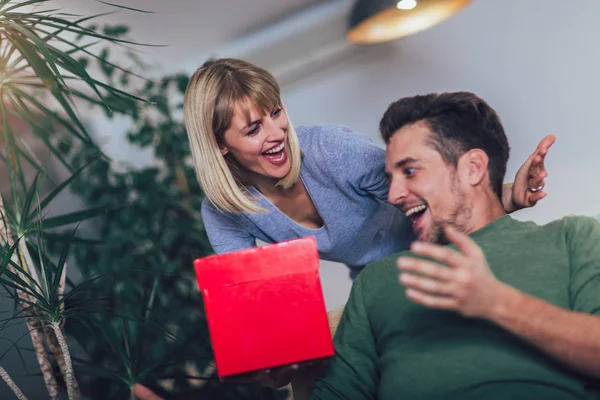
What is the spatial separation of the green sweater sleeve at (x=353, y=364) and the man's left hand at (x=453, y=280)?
41 cm

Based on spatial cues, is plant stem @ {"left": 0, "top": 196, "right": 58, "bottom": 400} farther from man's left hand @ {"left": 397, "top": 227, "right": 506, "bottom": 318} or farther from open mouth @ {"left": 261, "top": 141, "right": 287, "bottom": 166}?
man's left hand @ {"left": 397, "top": 227, "right": 506, "bottom": 318}

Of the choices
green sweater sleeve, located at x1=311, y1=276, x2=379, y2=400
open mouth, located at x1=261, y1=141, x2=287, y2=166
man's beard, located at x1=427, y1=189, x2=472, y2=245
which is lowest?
green sweater sleeve, located at x1=311, y1=276, x2=379, y2=400

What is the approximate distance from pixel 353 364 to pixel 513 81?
1.74 metres

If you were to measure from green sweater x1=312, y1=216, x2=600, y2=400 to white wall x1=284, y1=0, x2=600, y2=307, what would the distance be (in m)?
1.41

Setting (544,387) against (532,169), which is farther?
(532,169)

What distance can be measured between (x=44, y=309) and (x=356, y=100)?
164 cm

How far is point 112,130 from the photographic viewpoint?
2.63m

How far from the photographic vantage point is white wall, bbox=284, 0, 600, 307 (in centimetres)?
246

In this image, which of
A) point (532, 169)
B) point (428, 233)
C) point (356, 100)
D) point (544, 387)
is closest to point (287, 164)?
point (428, 233)

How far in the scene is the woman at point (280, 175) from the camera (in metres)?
1.53

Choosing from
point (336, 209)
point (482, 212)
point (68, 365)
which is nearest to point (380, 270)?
point (482, 212)

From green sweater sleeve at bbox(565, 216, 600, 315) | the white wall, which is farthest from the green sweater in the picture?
the white wall

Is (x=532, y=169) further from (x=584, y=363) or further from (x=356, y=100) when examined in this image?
(x=356, y=100)


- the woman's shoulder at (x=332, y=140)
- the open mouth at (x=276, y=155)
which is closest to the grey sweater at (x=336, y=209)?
the woman's shoulder at (x=332, y=140)
